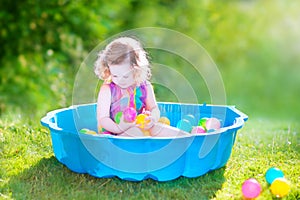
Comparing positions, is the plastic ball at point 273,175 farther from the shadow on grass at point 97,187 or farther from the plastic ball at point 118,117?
the plastic ball at point 118,117

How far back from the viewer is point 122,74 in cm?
260

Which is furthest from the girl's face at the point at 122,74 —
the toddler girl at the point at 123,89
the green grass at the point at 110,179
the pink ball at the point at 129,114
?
the green grass at the point at 110,179

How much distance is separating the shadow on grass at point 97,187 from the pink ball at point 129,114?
354 mm

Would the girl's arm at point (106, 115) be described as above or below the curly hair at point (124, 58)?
below

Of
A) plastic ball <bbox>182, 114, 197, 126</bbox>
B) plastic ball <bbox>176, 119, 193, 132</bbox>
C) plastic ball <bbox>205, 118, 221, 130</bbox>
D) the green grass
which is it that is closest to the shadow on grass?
the green grass

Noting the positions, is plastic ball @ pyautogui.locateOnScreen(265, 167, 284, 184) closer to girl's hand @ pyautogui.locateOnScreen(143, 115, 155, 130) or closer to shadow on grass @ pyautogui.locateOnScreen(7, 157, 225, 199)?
shadow on grass @ pyautogui.locateOnScreen(7, 157, 225, 199)

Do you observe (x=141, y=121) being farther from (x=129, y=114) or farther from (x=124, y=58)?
(x=124, y=58)

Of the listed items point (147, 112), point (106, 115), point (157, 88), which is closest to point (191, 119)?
point (147, 112)

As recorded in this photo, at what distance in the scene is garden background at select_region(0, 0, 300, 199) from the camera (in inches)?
92.6

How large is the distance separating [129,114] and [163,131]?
0.19 m

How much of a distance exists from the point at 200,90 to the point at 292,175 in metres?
4.28

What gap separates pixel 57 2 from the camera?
496 cm

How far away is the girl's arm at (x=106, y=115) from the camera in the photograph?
258 cm

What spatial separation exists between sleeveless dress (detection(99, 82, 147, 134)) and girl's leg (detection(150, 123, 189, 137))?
0.18 metres
